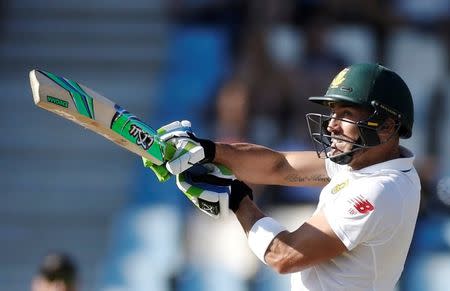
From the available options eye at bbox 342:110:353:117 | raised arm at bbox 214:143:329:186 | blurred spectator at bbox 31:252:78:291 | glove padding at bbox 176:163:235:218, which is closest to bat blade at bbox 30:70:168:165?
glove padding at bbox 176:163:235:218

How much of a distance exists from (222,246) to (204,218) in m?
0.23

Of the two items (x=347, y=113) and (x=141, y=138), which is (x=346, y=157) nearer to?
(x=347, y=113)

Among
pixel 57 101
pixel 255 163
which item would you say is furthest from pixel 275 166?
pixel 57 101

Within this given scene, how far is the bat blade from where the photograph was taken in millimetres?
3924

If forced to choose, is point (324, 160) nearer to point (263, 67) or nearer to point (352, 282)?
point (352, 282)

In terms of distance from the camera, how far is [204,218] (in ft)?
23.3

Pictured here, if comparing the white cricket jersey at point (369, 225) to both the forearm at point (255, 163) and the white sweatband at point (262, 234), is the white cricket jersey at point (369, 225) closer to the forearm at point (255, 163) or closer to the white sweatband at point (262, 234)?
the white sweatband at point (262, 234)

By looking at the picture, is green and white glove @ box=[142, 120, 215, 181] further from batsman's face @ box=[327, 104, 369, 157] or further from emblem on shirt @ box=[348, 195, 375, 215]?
emblem on shirt @ box=[348, 195, 375, 215]

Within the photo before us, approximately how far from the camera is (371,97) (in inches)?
158

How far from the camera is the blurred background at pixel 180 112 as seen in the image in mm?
7008

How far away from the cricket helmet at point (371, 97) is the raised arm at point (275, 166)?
41 centimetres

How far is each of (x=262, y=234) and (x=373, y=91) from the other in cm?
64

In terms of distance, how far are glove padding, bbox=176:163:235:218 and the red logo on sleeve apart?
499 mm

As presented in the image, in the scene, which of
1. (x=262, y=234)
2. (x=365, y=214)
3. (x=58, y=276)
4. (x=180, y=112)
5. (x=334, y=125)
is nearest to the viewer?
(x=365, y=214)
